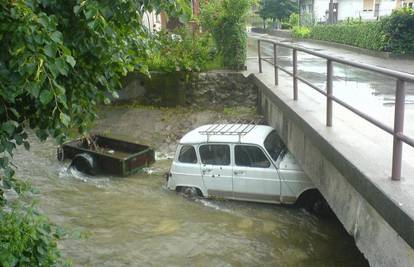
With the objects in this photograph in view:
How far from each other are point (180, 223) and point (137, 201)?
1.66 meters

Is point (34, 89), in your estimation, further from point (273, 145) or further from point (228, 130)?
point (228, 130)

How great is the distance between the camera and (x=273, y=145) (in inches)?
396

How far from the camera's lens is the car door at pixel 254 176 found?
31.7 feet

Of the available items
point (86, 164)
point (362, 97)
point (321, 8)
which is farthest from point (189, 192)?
point (321, 8)

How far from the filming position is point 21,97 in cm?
371

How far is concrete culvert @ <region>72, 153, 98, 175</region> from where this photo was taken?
→ 490 inches

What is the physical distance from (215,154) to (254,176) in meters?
1.07

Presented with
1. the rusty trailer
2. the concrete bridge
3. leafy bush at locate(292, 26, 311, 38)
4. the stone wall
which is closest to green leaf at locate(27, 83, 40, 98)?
the concrete bridge

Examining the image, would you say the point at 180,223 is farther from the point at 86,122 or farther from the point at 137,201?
the point at 86,122

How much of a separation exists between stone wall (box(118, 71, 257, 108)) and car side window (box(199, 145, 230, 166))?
5.22 metres

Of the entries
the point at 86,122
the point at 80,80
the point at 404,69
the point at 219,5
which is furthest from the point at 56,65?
the point at 404,69

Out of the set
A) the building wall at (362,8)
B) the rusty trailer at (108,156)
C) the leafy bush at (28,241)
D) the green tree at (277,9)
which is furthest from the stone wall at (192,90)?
the building wall at (362,8)

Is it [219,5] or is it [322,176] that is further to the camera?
[219,5]

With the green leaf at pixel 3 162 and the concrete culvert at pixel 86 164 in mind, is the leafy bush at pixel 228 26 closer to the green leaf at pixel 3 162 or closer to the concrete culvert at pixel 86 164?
the concrete culvert at pixel 86 164
